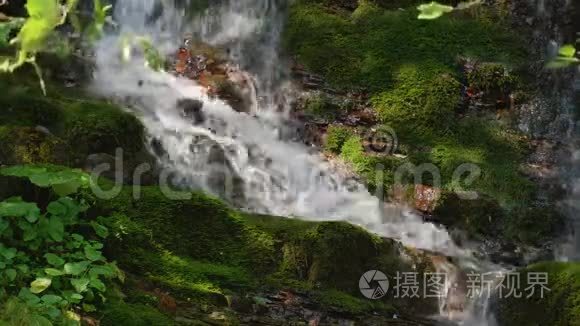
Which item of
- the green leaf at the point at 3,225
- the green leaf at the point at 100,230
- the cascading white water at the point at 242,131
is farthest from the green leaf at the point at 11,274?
the cascading white water at the point at 242,131

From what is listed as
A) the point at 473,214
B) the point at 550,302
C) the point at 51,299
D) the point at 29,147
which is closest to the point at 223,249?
the point at 51,299

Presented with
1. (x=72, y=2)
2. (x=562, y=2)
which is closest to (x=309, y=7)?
(x=562, y=2)

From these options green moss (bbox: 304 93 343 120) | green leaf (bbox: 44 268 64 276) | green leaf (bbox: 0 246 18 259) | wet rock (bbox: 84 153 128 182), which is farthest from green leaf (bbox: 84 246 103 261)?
green moss (bbox: 304 93 343 120)

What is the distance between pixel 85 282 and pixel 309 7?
586 centimetres

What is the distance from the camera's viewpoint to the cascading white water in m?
6.41

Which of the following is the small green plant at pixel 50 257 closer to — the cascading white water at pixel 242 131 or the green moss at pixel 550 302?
the cascading white water at pixel 242 131

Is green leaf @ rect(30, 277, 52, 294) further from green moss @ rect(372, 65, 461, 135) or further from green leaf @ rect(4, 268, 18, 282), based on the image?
green moss @ rect(372, 65, 461, 135)

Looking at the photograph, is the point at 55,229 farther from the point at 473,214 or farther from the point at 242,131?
the point at 473,214

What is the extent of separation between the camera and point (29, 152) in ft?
15.0

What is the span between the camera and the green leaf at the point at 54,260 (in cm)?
343

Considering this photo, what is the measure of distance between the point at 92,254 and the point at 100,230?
0.83 feet

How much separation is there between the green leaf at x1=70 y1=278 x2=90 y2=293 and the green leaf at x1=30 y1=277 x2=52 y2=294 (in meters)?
0.15

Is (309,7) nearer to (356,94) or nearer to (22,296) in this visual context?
(356,94)

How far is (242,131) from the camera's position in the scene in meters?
7.42
